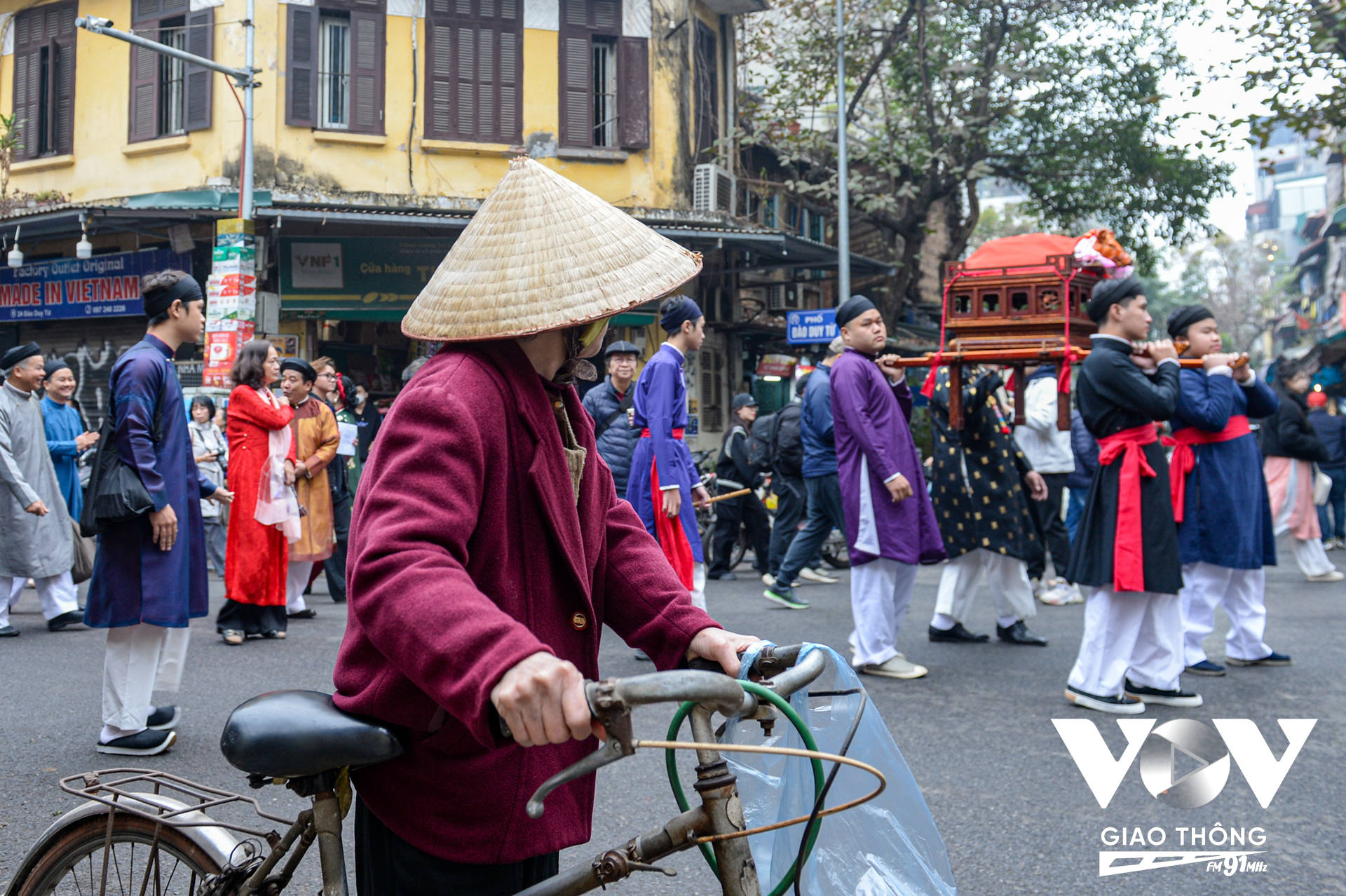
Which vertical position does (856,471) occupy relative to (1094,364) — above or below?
below

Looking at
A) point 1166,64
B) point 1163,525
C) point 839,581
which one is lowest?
point 839,581

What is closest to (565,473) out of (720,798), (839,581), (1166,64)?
(720,798)

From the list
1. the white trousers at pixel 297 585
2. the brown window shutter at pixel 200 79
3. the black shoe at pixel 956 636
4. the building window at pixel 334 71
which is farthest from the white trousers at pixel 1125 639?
the brown window shutter at pixel 200 79

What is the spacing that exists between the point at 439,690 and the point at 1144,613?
14.5 feet

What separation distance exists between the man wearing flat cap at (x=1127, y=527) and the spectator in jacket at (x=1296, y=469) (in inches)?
219

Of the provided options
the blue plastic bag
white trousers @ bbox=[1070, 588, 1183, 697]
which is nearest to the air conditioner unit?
white trousers @ bbox=[1070, 588, 1183, 697]

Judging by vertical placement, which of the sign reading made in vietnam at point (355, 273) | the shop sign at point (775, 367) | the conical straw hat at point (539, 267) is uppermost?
the sign reading made in vietnam at point (355, 273)

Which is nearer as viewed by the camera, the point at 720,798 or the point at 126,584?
the point at 720,798

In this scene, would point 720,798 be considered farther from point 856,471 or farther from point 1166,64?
point 1166,64

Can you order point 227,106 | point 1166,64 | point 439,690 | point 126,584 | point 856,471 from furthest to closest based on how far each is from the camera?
point 1166,64 → point 227,106 → point 856,471 → point 126,584 → point 439,690

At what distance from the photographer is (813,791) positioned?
1771 millimetres

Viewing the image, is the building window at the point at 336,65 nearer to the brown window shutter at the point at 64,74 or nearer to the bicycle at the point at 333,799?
the brown window shutter at the point at 64,74

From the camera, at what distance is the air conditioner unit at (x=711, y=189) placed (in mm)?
15992

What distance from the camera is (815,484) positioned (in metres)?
8.35
